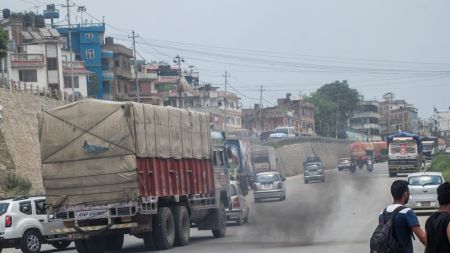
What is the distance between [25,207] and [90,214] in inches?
177

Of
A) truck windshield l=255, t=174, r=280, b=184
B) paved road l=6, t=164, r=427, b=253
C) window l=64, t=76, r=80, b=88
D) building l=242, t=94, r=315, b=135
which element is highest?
window l=64, t=76, r=80, b=88

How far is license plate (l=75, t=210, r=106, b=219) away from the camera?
72.0 feet

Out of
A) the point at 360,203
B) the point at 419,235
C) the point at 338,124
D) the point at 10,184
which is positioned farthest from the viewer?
the point at 338,124

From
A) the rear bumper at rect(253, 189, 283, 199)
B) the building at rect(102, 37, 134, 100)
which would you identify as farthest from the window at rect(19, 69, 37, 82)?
the rear bumper at rect(253, 189, 283, 199)

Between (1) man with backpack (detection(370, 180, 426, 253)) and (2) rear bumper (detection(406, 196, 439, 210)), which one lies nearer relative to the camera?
(1) man with backpack (detection(370, 180, 426, 253))

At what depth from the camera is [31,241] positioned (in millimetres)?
25500

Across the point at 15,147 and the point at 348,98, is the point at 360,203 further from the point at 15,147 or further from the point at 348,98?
the point at 348,98

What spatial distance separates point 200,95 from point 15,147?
77982 millimetres

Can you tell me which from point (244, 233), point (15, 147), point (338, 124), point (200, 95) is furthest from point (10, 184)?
point (338, 124)

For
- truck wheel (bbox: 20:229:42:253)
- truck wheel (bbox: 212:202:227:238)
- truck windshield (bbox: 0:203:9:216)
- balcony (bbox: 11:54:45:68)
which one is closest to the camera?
truck wheel (bbox: 20:229:42:253)

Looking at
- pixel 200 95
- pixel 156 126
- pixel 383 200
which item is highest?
pixel 200 95

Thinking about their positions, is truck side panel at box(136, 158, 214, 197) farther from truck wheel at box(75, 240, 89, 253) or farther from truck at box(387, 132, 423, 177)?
truck at box(387, 132, 423, 177)

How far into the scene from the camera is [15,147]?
56.5m

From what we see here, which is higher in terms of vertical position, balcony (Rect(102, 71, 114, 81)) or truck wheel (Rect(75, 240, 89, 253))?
balcony (Rect(102, 71, 114, 81))
